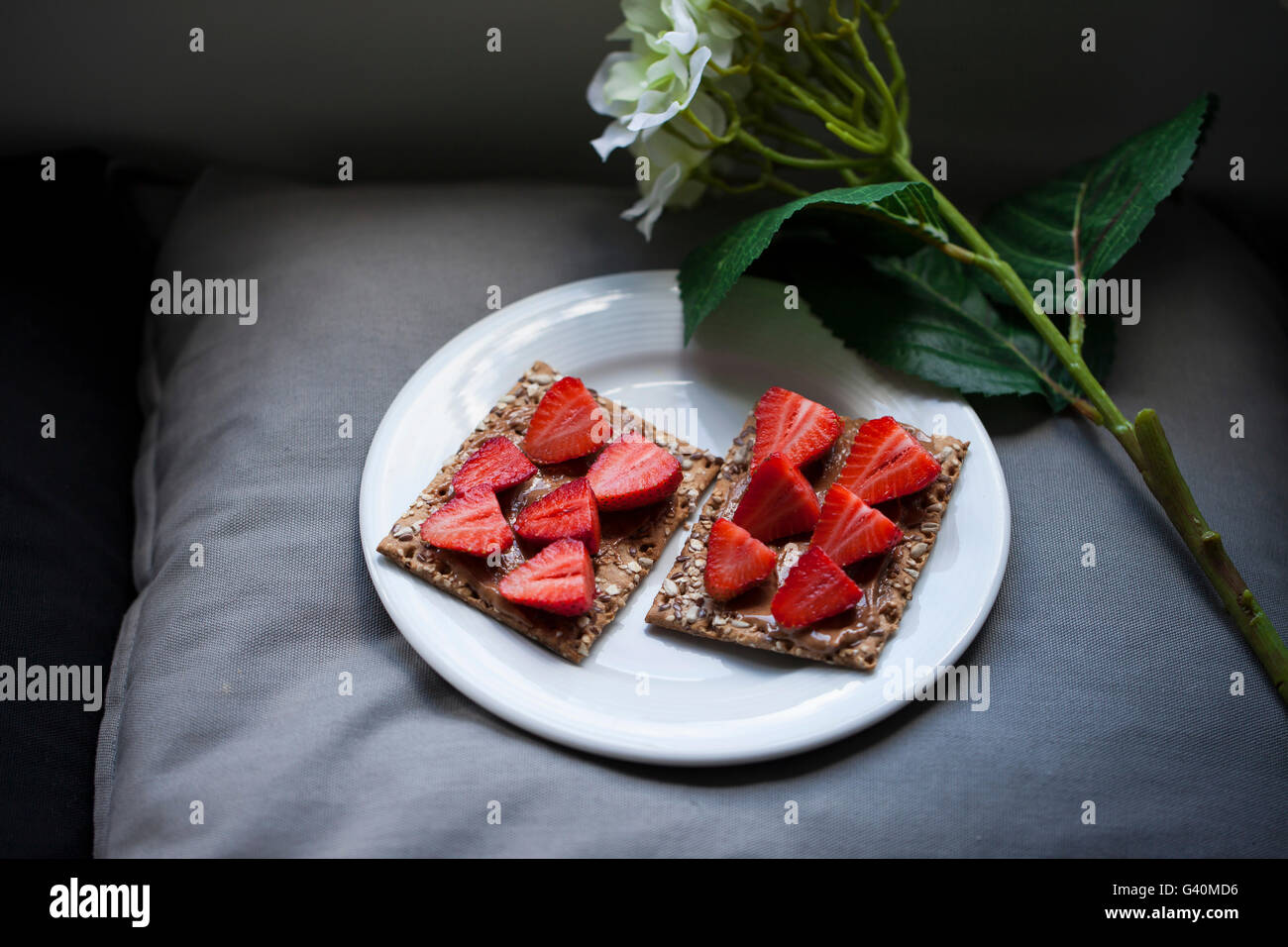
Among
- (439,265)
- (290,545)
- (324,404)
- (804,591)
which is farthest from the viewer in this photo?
(439,265)

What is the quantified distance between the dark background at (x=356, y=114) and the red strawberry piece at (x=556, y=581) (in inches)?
22.3

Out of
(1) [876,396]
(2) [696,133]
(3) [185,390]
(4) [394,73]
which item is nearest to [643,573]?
(1) [876,396]

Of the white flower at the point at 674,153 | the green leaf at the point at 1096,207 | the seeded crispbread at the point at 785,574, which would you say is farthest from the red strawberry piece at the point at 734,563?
the green leaf at the point at 1096,207

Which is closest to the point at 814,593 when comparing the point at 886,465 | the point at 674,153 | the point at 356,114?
the point at 886,465

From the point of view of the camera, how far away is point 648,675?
106 cm

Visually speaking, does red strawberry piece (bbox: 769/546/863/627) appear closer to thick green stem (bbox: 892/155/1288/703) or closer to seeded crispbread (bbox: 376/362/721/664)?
seeded crispbread (bbox: 376/362/721/664)

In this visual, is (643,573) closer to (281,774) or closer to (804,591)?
(804,591)

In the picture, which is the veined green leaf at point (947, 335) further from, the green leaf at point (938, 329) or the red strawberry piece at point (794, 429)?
the red strawberry piece at point (794, 429)

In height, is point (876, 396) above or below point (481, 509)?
above

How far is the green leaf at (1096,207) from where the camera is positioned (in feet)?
4.02

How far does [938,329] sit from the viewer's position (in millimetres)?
1249

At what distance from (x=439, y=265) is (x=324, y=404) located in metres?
0.28

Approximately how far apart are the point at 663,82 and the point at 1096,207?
0.60 metres
